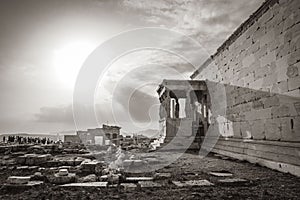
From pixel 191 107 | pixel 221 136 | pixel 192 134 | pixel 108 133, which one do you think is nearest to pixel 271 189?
pixel 221 136

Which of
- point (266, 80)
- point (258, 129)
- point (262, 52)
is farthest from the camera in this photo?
point (258, 129)

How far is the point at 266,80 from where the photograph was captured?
8.82m

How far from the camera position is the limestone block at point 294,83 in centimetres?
704

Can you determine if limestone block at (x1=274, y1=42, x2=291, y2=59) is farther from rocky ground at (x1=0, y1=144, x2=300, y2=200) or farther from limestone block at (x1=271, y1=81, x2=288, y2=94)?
rocky ground at (x1=0, y1=144, x2=300, y2=200)

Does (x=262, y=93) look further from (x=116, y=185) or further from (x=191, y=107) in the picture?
(x=191, y=107)

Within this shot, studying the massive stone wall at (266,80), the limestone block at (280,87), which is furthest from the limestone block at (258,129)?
the limestone block at (280,87)

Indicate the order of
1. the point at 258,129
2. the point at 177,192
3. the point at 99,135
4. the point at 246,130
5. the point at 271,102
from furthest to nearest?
1. the point at 99,135
2. the point at 246,130
3. the point at 258,129
4. the point at 271,102
5. the point at 177,192

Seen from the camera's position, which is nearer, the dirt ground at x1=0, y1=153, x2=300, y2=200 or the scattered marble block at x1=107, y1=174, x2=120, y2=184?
the dirt ground at x1=0, y1=153, x2=300, y2=200

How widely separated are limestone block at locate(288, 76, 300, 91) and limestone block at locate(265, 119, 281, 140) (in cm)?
129

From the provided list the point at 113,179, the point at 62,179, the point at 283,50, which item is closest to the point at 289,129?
the point at 283,50

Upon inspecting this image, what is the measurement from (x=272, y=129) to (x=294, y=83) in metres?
1.91

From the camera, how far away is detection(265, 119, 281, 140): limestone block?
8.05m

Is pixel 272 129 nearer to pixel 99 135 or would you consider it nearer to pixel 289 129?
pixel 289 129

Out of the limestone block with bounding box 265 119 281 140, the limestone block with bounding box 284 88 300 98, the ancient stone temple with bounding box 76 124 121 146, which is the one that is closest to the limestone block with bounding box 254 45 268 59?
Answer: the limestone block with bounding box 284 88 300 98
